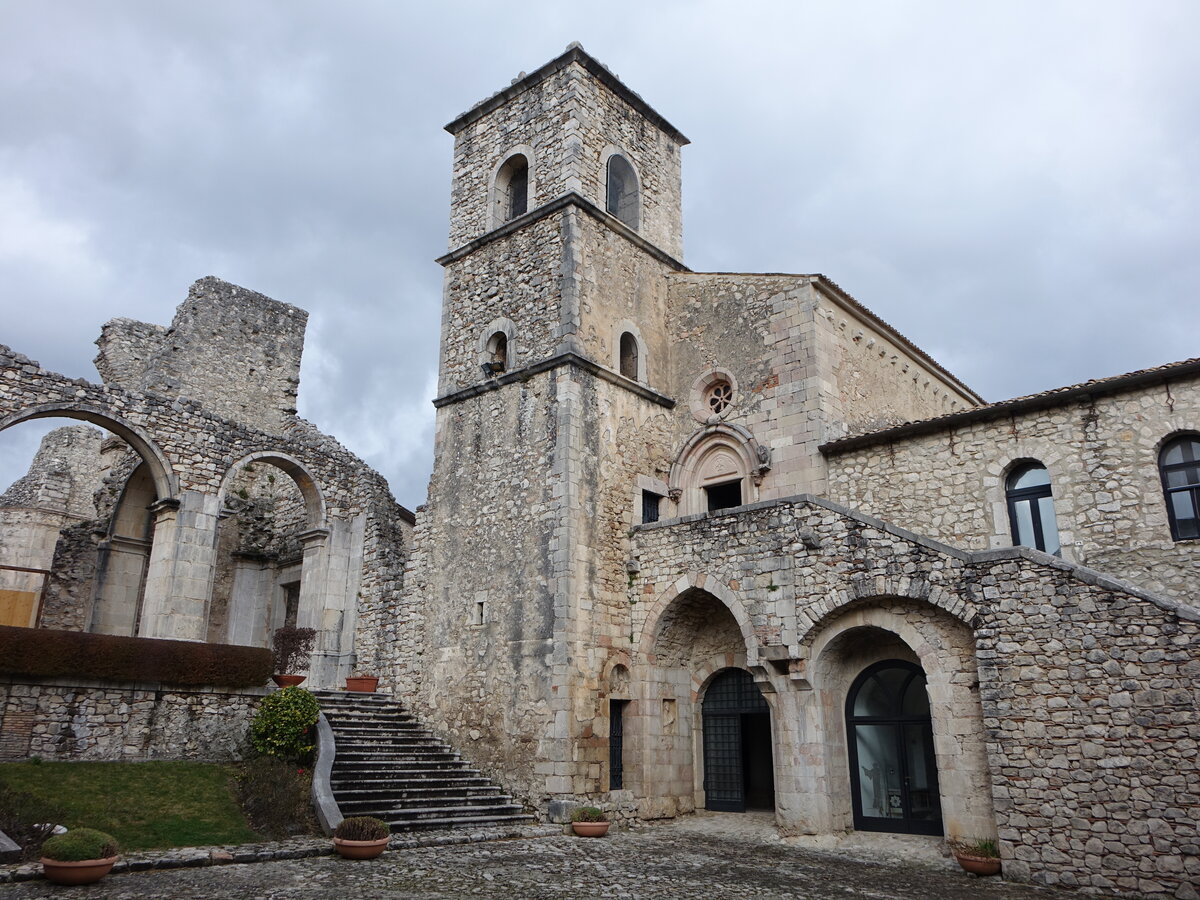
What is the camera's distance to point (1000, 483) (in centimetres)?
1375

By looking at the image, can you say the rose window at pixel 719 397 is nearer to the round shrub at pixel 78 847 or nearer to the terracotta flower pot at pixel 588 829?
the terracotta flower pot at pixel 588 829

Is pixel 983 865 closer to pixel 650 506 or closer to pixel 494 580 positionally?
pixel 650 506

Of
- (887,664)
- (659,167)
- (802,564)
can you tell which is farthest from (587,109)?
(887,664)

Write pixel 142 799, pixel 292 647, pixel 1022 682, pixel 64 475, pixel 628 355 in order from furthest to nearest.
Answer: pixel 64 475, pixel 292 647, pixel 628 355, pixel 142 799, pixel 1022 682

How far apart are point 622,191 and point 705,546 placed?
873 centimetres

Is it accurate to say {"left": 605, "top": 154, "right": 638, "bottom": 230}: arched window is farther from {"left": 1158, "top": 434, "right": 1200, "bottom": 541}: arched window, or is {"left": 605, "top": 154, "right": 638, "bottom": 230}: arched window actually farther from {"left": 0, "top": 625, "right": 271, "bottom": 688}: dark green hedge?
{"left": 0, "top": 625, "right": 271, "bottom": 688}: dark green hedge

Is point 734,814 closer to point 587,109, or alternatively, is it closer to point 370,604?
point 370,604

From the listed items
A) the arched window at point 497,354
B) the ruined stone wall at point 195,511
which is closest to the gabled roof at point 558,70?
the arched window at point 497,354

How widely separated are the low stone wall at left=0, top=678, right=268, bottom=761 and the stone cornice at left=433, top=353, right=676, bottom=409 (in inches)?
260

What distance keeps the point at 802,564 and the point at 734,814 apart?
4.92 metres

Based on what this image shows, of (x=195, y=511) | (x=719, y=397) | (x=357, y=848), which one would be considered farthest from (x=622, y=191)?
(x=357, y=848)

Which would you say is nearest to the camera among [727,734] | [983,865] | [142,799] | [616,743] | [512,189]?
[983,865]

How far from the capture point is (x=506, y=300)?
58.0 feet

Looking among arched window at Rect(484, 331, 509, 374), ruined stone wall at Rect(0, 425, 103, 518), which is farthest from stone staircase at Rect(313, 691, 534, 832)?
ruined stone wall at Rect(0, 425, 103, 518)
